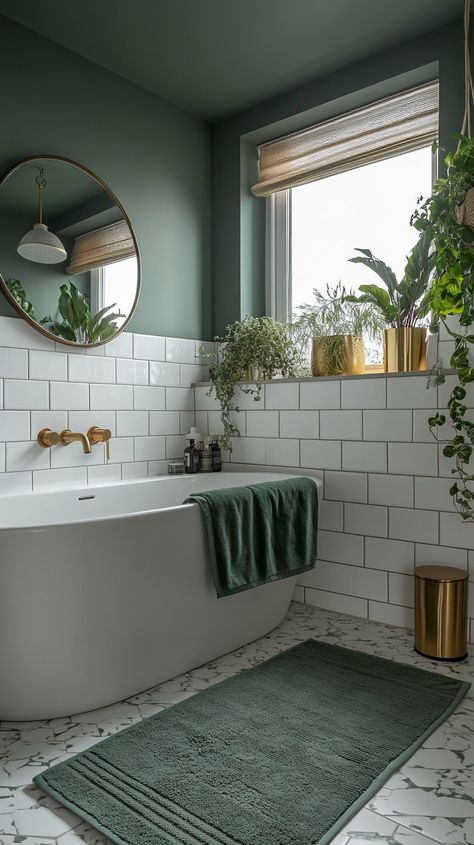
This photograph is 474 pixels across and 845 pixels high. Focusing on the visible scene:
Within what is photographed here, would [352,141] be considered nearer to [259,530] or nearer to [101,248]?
[101,248]

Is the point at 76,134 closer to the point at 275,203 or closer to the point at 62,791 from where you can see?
the point at 275,203

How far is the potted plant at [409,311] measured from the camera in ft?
8.44

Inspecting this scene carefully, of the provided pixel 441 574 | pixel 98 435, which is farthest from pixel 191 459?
pixel 441 574

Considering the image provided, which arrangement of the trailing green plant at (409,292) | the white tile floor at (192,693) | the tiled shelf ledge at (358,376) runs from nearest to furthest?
the white tile floor at (192,693), the tiled shelf ledge at (358,376), the trailing green plant at (409,292)

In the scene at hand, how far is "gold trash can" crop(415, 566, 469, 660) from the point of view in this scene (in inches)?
87.3

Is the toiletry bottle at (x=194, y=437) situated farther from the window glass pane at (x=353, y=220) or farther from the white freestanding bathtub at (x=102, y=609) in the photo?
the white freestanding bathtub at (x=102, y=609)

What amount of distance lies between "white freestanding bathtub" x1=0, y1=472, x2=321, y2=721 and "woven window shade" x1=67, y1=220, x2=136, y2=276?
4.63ft

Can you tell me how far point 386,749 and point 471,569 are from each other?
3.11ft

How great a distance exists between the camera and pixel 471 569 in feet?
7.75

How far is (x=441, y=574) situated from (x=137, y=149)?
2593 mm

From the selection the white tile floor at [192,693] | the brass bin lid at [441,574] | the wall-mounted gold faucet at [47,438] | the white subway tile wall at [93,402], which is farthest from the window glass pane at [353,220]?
the white tile floor at [192,693]

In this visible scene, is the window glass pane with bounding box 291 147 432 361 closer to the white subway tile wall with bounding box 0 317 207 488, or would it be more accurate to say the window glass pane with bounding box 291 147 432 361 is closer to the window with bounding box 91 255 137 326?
the white subway tile wall with bounding box 0 317 207 488

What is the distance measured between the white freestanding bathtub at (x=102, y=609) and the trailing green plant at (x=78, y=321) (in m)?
A: 1.15

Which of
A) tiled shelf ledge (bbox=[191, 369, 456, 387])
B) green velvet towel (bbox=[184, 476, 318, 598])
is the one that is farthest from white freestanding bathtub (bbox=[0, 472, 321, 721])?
tiled shelf ledge (bbox=[191, 369, 456, 387])
